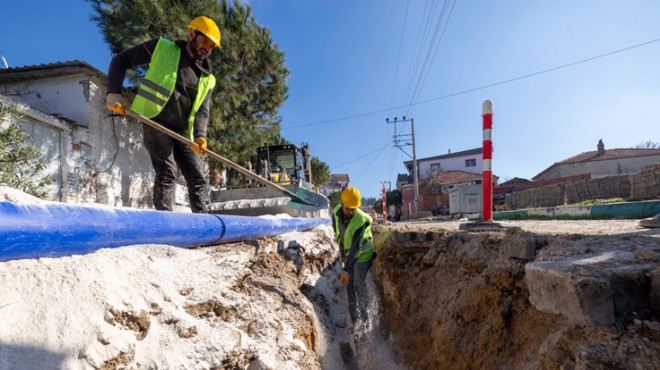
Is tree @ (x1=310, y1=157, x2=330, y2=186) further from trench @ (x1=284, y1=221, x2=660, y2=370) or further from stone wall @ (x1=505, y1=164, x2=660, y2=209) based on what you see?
trench @ (x1=284, y1=221, x2=660, y2=370)

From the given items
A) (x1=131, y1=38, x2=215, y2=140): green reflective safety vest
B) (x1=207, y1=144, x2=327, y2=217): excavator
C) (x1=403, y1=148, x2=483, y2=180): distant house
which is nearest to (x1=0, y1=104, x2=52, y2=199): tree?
(x1=131, y1=38, x2=215, y2=140): green reflective safety vest

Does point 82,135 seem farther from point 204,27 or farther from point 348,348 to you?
point 348,348

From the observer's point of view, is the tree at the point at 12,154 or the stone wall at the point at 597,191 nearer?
the tree at the point at 12,154

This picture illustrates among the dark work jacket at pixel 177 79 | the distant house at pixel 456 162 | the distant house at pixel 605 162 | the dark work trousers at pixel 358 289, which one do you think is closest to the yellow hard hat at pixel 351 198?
the dark work trousers at pixel 358 289

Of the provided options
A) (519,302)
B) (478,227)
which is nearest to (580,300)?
(519,302)

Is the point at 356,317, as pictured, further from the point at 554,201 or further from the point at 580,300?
the point at 554,201

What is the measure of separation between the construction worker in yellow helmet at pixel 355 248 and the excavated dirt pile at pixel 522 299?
31cm

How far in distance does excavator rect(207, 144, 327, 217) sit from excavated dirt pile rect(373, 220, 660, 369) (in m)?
2.55

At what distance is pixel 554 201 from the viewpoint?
12453 mm

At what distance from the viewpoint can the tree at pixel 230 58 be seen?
822cm

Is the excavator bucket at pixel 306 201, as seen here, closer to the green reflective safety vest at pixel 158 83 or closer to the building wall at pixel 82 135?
the green reflective safety vest at pixel 158 83

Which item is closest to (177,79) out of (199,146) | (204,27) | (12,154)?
(204,27)

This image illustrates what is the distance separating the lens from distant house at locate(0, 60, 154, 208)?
6.55 metres

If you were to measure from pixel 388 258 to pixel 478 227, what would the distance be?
129 cm
